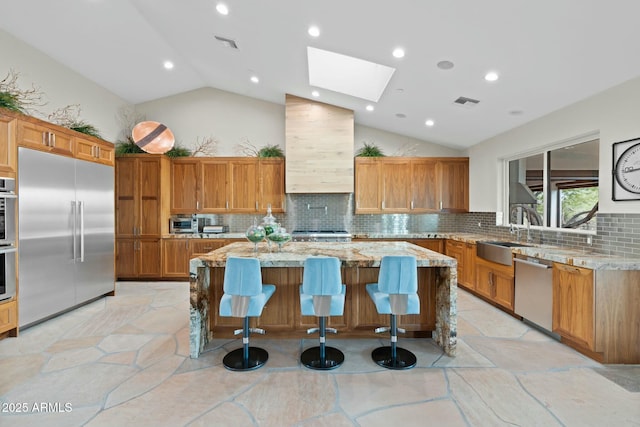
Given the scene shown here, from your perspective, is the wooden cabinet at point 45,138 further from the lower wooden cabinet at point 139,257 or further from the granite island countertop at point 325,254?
the granite island countertop at point 325,254

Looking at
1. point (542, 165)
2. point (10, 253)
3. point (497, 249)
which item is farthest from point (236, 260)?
point (542, 165)

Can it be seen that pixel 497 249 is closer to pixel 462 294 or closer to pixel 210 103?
pixel 462 294

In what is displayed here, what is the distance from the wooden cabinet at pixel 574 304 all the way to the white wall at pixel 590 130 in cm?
79

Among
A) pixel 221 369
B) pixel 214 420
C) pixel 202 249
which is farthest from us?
pixel 202 249

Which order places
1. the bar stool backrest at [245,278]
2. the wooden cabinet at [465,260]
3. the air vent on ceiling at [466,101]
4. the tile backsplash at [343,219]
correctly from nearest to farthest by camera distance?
the bar stool backrest at [245,278]
the air vent on ceiling at [466,101]
the wooden cabinet at [465,260]
the tile backsplash at [343,219]

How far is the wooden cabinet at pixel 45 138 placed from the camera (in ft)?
10.1

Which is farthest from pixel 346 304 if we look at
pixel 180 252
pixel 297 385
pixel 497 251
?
pixel 180 252

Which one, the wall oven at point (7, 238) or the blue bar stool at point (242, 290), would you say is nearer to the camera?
the blue bar stool at point (242, 290)

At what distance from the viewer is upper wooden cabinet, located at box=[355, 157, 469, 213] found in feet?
18.1

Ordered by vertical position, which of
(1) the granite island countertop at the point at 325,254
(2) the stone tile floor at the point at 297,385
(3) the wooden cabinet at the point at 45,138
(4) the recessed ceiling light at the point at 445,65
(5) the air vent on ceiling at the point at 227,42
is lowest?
(2) the stone tile floor at the point at 297,385

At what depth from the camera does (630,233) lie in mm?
2697

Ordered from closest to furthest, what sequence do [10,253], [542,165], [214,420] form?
[214,420] < [10,253] < [542,165]

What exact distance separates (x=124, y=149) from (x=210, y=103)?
1773mm

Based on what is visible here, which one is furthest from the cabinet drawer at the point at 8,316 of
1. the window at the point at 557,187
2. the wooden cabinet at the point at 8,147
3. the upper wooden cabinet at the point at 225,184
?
the window at the point at 557,187
